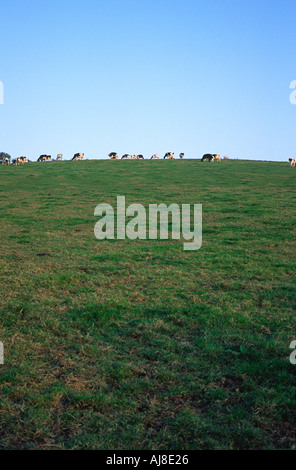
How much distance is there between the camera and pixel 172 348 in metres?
6.42

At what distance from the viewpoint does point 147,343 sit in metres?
6.66

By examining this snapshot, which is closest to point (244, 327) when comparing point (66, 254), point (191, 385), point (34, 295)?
point (191, 385)

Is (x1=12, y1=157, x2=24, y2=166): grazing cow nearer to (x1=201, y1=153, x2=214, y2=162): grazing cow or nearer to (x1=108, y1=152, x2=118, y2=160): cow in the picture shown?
(x1=108, y1=152, x2=118, y2=160): cow

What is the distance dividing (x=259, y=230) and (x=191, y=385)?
13.0 m

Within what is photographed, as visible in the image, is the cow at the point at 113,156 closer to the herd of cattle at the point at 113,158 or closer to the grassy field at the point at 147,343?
the herd of cattle at the point at 113,158

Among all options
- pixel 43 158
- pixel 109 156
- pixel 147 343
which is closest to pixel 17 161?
pixel 43 158

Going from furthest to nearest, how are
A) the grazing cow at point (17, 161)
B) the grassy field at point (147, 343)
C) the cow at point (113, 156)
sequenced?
the cow at point (113, 156), the grazing cow at point (17, 161), the grassy field at point (147, 343)

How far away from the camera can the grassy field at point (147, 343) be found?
454 cm

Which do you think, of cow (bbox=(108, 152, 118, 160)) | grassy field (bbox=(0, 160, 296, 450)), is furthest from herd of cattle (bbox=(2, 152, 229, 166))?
grassy field (bbox=(0, 160, 296, 450))

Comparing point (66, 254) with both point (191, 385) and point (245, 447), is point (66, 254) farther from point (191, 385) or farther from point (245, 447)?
point (245, 447)

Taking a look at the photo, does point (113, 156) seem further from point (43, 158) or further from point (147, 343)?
point (147, 343)

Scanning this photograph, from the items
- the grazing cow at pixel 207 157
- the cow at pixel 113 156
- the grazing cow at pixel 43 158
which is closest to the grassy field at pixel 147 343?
the grazing cow at pixel 207 157

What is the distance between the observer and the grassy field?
4543 mm

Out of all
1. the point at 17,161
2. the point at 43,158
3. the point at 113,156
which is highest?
the point at 113,156
